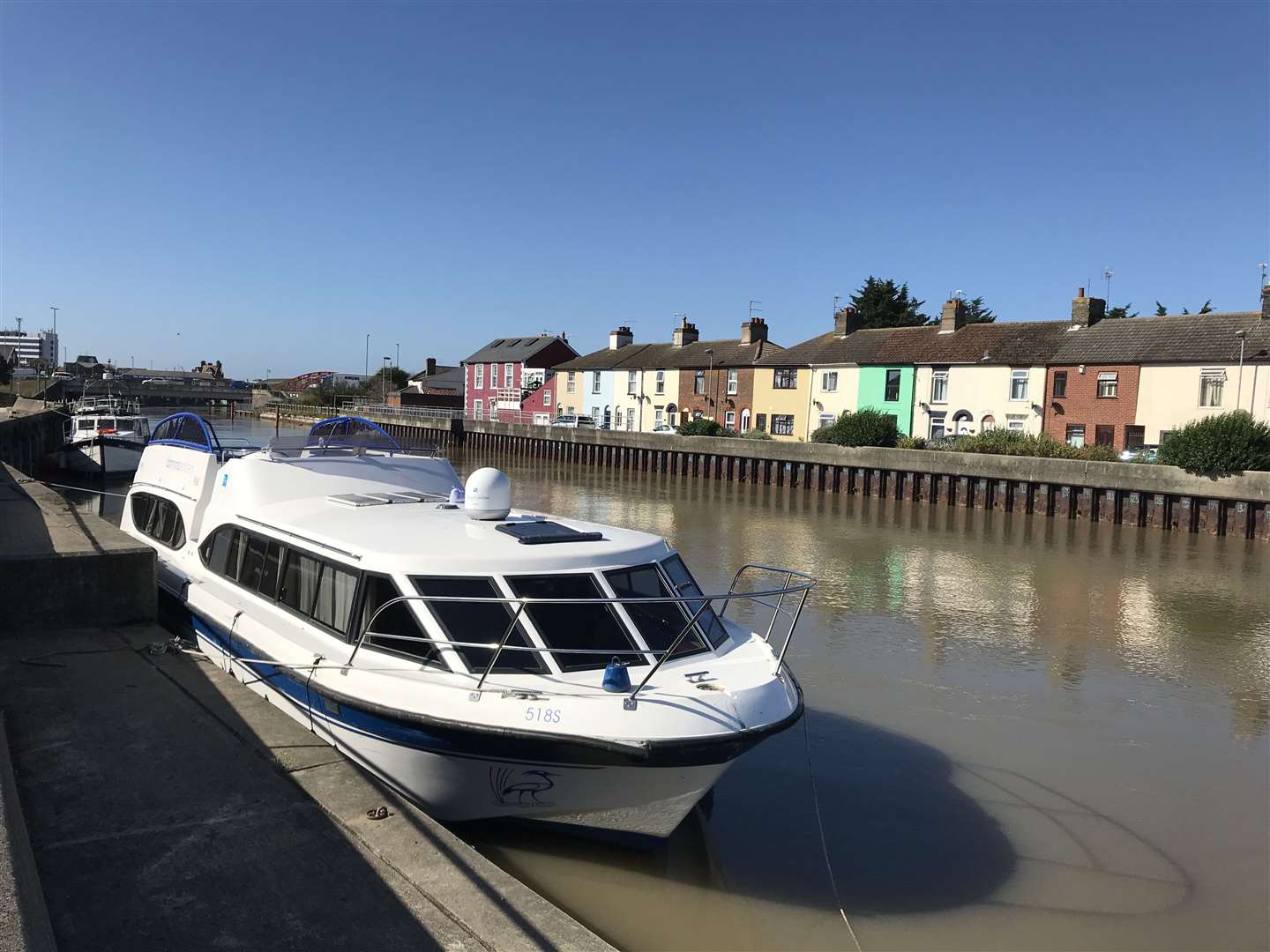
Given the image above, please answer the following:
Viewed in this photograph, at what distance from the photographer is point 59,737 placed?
576 centimetres

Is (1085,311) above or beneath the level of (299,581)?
above

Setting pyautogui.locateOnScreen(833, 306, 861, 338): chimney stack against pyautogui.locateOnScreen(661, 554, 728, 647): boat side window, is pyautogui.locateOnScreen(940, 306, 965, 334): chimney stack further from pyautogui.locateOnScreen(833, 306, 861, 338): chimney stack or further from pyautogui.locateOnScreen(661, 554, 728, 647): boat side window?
pyautogui.locateOnScreen(661, 554, 728, 647): boat side window

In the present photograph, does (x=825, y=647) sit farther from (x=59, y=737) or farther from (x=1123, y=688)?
(x=59, y=737)

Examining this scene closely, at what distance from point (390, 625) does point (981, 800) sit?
16.4ft

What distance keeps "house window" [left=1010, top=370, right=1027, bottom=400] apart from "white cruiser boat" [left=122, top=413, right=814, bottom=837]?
32.8 m

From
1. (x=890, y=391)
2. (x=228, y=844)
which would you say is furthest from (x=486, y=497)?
(x=890, y=391)

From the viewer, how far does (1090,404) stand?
114 feet

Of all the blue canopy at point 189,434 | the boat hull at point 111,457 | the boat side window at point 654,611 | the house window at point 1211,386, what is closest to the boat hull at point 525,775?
the boat side window at point 654,611

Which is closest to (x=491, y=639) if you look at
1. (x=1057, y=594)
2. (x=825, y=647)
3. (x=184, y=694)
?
(x=184, y=694)

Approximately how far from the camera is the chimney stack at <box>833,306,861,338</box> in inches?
1774

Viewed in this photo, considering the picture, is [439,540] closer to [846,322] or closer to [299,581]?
[299,581]

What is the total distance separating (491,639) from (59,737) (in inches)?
107

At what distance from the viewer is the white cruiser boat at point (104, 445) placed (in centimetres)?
2920

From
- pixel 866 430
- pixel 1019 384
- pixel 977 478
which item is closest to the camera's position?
pixel 977 478
